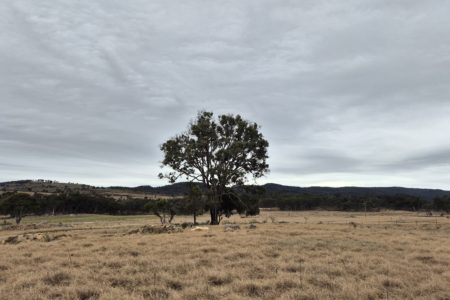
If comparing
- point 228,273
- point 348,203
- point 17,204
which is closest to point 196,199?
point 228,273

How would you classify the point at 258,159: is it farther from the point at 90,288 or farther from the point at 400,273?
the point at 90,288

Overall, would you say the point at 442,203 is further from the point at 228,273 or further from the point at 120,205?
the point at 228,273

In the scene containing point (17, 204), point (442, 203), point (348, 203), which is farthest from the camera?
point (348, 203)

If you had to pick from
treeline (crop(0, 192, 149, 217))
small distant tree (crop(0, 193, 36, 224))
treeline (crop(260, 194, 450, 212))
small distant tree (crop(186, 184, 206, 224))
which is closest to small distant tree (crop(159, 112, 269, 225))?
small distant tree (crop(186, 184, 206, 224))

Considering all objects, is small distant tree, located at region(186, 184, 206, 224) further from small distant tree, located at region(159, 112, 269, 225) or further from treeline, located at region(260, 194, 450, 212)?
treeline, located at region(260, 194, 450, 212)

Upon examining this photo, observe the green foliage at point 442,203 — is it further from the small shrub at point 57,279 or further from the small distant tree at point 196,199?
the small shrub at point 57,279

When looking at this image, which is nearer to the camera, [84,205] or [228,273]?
[228,273]

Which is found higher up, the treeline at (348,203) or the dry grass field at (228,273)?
the treeline at (348,203)

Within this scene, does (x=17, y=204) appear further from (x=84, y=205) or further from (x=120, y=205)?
(x=120, y=205)

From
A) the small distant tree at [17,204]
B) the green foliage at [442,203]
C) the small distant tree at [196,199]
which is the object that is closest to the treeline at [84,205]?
the small distant tree at [17,204]

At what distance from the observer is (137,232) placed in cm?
2939

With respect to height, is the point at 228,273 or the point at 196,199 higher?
the point at 196,199

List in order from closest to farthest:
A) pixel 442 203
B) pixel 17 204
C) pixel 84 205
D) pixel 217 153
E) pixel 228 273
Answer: pixel 228 273, pixel 217 153, pixel 17 204, pixel 84 205, pixel 442 203

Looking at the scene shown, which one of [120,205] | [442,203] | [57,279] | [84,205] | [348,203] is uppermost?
[84,205]
